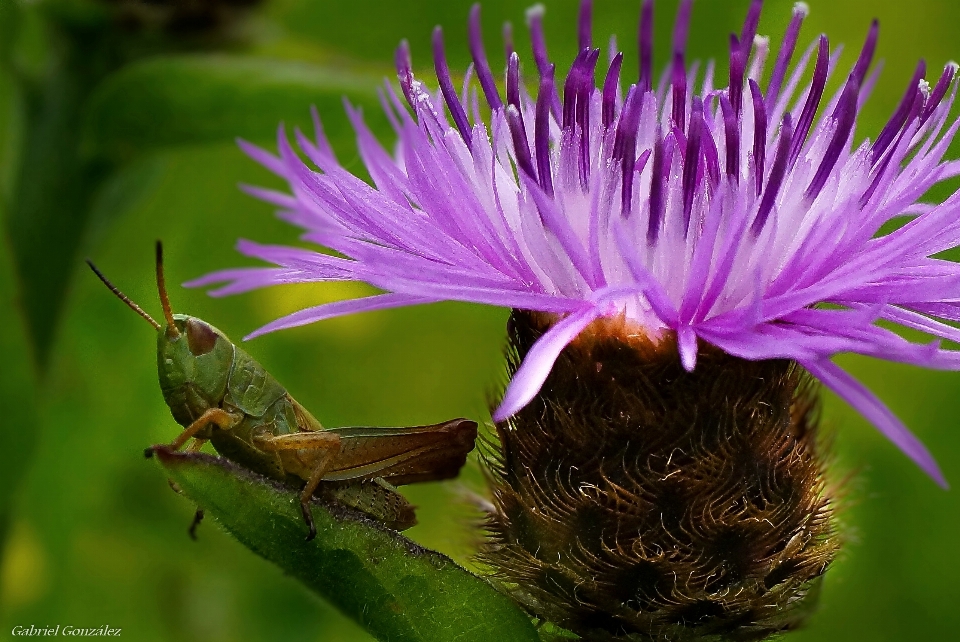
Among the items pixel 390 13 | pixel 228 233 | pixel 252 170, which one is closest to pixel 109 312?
pixel 228 233

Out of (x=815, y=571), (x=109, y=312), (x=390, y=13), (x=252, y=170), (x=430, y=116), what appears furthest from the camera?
(x=390, y=13)

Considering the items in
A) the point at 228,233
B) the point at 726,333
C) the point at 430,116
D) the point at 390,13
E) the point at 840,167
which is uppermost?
the point at 390,13

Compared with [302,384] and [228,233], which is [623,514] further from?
[228,233]

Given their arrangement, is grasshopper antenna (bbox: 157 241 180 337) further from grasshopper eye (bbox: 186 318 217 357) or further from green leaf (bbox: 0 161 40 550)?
green leaf (bbox: 0 161 40 550)

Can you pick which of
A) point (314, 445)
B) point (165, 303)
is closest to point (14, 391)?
point (165, 303)

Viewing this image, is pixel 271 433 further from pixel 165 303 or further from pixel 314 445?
pixel 165 303
